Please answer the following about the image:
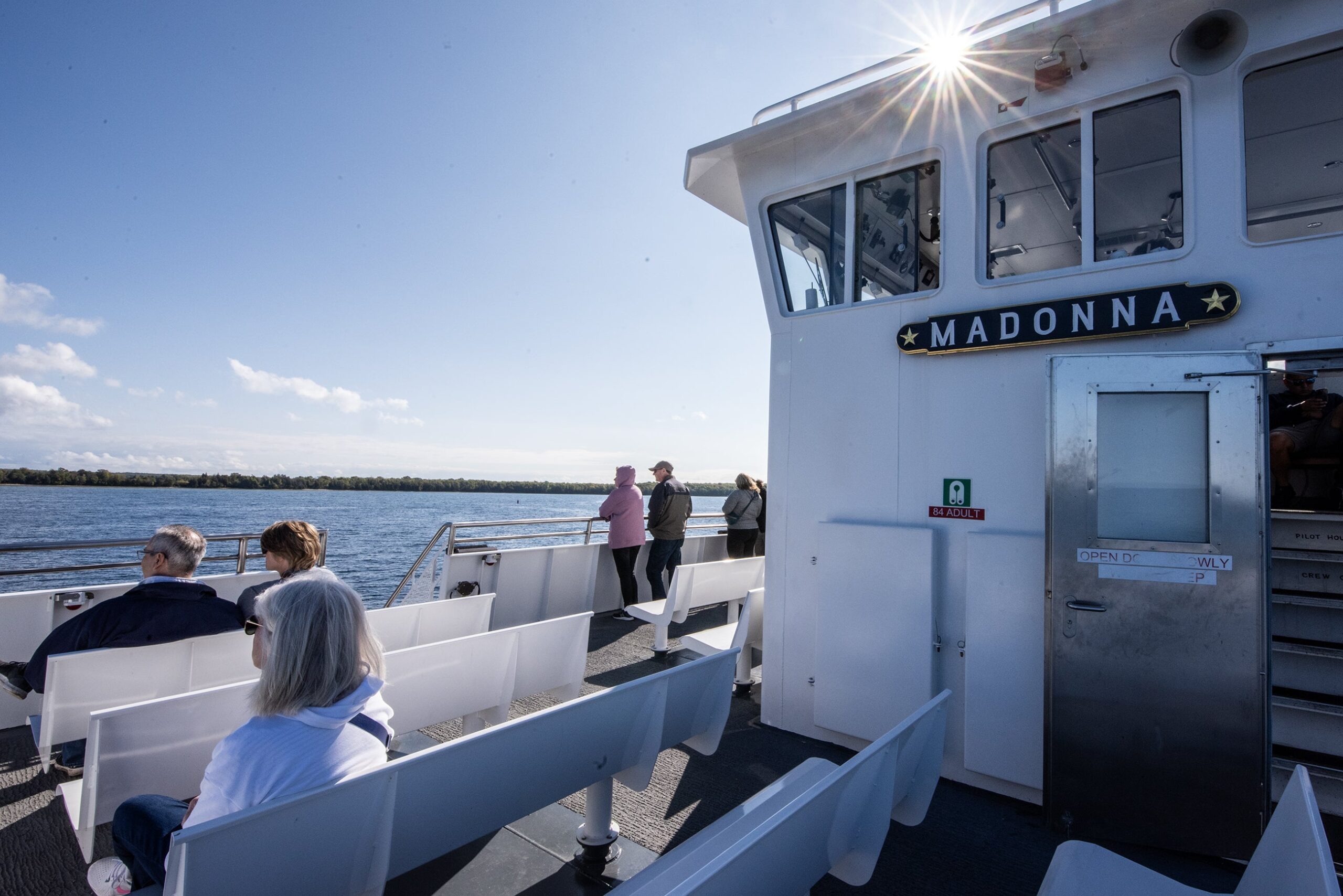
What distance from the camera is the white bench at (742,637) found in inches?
170

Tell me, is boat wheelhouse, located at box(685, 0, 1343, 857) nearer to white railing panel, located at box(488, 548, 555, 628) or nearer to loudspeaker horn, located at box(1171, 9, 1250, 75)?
loudspeaker horn, located at box(1171, 9, 1250, 75)

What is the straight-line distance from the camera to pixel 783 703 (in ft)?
13.6

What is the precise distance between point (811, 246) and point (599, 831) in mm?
3445

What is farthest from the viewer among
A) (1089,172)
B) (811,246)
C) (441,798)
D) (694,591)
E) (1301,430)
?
(694,591)

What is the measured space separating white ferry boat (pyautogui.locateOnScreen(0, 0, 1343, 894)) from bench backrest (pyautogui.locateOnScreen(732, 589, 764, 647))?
17 cm

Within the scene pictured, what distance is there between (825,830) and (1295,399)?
18.8 feet

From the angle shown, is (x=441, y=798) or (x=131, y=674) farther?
(x=131, y=674)

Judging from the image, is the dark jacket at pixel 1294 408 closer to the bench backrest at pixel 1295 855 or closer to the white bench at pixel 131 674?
the bench backrest at pixel 1295 855

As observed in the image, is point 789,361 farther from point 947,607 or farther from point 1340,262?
point 1340,262

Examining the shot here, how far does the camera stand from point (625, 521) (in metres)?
7.03

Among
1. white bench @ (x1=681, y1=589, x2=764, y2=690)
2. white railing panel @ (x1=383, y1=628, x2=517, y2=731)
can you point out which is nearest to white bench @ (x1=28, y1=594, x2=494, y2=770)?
white railing panel @ (x1=383, y1=628, x2=517, y2=731)

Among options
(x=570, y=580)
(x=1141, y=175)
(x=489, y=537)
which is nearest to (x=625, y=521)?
(x=570, y=580)

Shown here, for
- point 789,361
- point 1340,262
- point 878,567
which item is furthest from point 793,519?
point 1340,262

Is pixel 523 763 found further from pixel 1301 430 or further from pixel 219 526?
pixel 219 526
